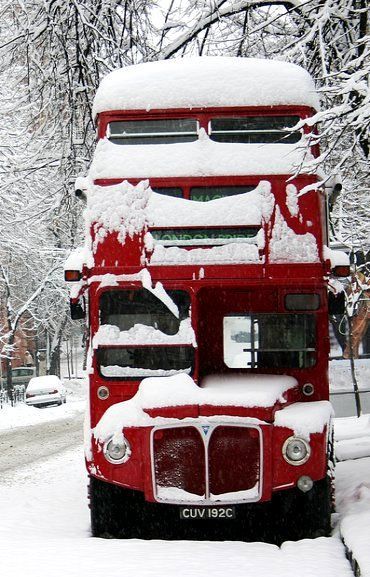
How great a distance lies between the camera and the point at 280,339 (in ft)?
29.5

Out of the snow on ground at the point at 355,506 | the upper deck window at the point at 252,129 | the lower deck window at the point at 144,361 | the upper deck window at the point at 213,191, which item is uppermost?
the upper deck window at the point at 252,129

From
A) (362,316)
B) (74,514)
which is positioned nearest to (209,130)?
(74,514)

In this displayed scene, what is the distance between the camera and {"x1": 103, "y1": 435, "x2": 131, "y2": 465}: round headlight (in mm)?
8133

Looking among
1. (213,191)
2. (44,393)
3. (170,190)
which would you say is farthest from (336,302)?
(44,393)

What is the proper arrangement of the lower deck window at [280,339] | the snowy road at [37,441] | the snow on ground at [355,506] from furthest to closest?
1. the snowy road at [37,441]
2. the lower deck window at [280,339]
3. the snow on ground at [355,506]

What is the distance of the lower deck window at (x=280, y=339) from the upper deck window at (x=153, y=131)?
1.78m

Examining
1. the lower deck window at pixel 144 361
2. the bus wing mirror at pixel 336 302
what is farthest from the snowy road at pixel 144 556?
the bus wing mirror at pixel 336 302

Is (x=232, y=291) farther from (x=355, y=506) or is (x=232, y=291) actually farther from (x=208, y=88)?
(x=355, y=506)

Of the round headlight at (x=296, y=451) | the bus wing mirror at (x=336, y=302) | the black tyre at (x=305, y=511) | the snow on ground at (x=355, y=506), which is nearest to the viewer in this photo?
the snow on ground at (x=355, y=506)

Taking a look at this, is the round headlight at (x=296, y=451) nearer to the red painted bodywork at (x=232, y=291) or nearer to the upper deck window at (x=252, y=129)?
the red painted bodywork at (x=232, y=291)

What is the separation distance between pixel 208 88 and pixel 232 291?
188 centimetres

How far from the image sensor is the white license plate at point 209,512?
813cm

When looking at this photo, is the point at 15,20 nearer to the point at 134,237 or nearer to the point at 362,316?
the point at 134,237

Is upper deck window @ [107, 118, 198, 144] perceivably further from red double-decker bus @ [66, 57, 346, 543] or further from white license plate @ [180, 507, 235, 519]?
white license plate @ [180, 507, 235, 519]
